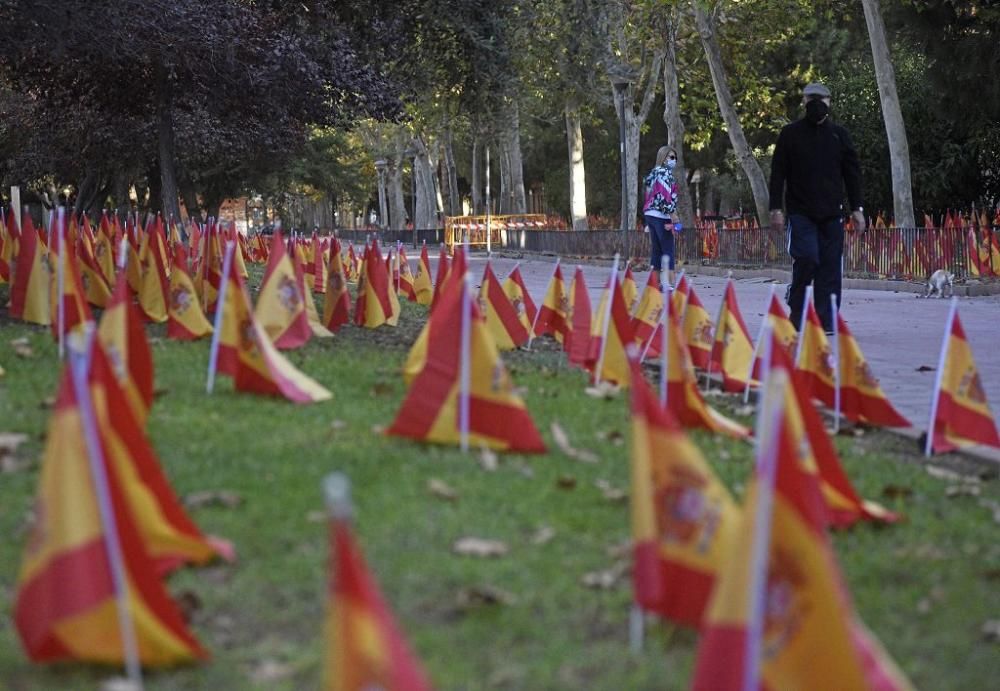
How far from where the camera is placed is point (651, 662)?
4406 mm

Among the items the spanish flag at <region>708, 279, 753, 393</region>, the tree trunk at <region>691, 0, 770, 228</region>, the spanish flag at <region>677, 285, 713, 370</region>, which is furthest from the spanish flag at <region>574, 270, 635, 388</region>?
the tree trunk at <region>691, 0, 770, 228</region>

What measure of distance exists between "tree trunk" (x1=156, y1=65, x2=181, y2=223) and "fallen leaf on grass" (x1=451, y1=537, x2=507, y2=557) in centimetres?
1650

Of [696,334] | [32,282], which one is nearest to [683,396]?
[696,334]

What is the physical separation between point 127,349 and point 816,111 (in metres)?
6.93

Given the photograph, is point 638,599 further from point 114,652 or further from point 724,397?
point 724,397

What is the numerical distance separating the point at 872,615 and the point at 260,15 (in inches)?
621

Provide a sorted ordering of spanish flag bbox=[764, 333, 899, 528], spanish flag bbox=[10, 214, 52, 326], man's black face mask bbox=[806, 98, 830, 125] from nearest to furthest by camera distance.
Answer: spanish flag bbox=[764, 333, 899, 528] < man's black face mask bbox=[806, 98, 830, 125] < spanish flag bbox=[10, 214, 52, 326]

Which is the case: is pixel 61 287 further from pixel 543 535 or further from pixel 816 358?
pixel 543 535

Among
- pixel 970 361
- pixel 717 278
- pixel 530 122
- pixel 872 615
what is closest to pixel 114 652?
pixel 872 615

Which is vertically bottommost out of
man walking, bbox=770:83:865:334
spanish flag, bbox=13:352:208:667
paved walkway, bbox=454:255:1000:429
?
paved walkway, bbox=454:255:1000:429

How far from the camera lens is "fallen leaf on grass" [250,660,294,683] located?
4.27 m

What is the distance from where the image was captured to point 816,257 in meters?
12.9

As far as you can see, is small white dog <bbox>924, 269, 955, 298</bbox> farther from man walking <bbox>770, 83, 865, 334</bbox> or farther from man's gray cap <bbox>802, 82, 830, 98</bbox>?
man's gray cap <bbox>802, 82, 830, 98</bbox>

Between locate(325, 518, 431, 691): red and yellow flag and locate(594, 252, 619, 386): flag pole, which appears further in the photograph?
locate(594, 252, 619, 386): flag pole
